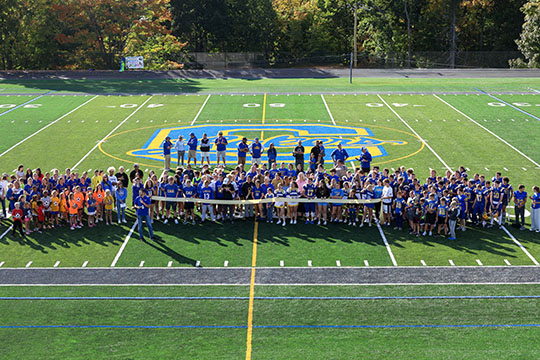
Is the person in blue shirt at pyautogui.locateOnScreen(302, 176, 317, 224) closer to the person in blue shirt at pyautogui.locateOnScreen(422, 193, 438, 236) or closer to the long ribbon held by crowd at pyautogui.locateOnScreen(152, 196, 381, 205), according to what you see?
the long ribbon held by crowd at pyautogui.locateOnScreen(152, 196, 381, 205)

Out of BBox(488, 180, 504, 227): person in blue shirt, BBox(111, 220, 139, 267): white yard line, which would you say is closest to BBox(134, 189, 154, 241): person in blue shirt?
BBox(111, 220, 139, 267): white yard line

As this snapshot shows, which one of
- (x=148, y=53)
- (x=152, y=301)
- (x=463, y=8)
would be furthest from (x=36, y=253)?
(x=463, y=8)

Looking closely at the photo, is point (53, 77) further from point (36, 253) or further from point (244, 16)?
point (36, 253)

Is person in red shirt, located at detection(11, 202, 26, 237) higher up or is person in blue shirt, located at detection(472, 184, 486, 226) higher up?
person in blue shirt, located at detection(472, 184, 486, 226)

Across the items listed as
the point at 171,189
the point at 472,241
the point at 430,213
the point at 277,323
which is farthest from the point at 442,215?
the point at 171,189

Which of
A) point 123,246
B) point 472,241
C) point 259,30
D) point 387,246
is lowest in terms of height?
point 123,246

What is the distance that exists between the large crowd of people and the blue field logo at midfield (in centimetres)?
774

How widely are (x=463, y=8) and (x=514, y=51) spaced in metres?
7.41

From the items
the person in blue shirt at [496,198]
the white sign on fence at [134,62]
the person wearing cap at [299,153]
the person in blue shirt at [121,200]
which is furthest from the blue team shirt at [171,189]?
the white sign on fence at [134,62]

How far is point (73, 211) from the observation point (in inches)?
755

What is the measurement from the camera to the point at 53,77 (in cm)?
5306

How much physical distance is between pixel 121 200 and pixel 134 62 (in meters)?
41.9

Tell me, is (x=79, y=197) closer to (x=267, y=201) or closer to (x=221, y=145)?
(x=267, y=201)

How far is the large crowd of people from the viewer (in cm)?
1867
